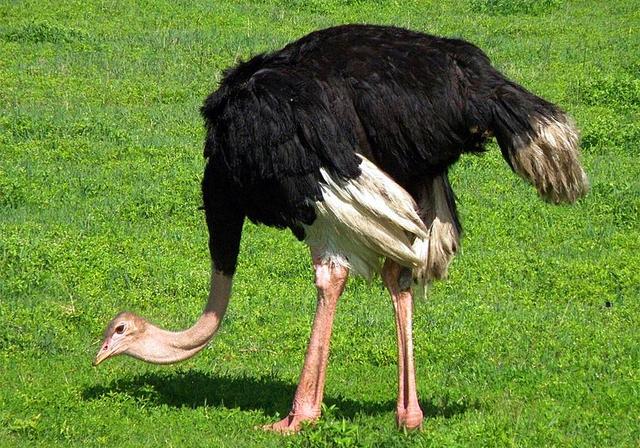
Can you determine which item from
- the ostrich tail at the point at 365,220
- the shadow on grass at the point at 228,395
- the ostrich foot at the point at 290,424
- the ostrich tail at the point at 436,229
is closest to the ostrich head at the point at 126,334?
the shadow on grass at the point at 228,395

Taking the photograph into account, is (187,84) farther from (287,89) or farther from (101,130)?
(287,89)

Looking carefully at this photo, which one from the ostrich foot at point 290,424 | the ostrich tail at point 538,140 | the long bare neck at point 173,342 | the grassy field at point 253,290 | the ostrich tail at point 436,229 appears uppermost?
the ostrich tail at point 538,140

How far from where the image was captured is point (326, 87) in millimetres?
6895

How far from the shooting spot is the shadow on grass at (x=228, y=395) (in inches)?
290

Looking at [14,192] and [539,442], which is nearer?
[539,442]

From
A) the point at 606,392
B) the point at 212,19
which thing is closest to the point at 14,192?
the point at 606,392

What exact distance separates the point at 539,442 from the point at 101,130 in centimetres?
749

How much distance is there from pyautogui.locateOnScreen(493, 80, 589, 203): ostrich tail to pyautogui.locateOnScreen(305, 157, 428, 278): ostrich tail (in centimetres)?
59

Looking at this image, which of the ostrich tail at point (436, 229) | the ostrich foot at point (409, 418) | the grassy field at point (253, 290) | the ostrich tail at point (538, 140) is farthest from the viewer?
the ostrich tail at point (436, 229)

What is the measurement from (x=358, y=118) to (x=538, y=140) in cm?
90

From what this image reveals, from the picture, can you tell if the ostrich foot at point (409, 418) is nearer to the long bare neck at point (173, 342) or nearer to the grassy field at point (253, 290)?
the grassy field at point (253, 290)

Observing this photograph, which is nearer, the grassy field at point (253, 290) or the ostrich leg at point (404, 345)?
the ostrich leg at point (404, 345)

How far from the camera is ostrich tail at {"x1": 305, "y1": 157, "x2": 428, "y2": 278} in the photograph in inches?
266

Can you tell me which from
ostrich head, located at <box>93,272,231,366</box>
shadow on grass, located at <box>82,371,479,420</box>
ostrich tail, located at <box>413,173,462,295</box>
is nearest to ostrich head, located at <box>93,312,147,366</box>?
ostrich head, located at <box>93,272,231,366</box>
